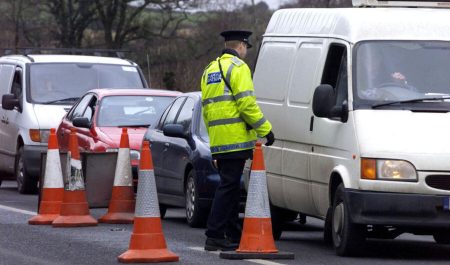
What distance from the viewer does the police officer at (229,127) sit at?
37.0 feet

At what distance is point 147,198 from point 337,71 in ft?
7.59

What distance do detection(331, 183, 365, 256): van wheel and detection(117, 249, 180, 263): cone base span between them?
56.5 inches

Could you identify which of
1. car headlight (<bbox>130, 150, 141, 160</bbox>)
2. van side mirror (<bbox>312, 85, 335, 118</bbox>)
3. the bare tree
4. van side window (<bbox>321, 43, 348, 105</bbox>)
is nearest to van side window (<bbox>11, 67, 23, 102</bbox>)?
car headlight (<bbox>130, 150, 141, 160</bbox>)

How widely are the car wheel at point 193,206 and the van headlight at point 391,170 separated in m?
3.66

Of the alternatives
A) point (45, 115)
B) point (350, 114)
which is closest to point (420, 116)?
point (350, 114)

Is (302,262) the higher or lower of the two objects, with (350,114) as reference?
lower

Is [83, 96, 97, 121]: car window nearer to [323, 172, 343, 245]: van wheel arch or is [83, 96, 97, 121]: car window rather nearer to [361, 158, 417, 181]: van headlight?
[323, 172, 343, 245]: van wheel arch

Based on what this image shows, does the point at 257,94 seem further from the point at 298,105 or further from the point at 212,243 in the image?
the point at 212,243

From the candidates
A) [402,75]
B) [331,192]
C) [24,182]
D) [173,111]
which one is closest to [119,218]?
[173,111]

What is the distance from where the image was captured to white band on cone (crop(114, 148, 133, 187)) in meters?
14.2

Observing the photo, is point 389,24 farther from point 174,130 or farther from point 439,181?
point 174,130

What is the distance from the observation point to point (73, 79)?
2169 cm

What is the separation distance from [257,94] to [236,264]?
139 inches

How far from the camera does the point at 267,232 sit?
35.7 ft
